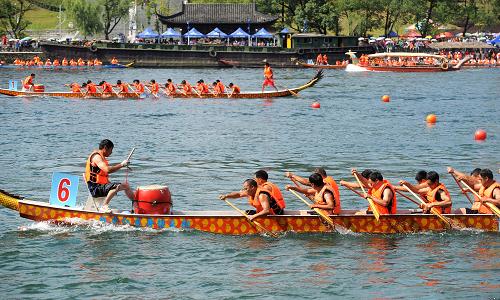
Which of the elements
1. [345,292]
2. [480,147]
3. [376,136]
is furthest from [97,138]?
[345,292]

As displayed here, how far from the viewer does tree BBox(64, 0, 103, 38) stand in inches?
4496

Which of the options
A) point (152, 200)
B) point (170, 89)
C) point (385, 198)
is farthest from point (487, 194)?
point (170, 89)

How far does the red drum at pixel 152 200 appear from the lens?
22.8m

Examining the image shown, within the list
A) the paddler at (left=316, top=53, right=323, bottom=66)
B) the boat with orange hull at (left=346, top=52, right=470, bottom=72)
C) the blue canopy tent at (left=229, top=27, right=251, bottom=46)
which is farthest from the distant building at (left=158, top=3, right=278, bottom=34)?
the boat with orange hull at (left=346, top=52, right=470, bottom=72)

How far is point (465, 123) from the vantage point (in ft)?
165

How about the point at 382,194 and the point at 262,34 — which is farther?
the point at 262,34

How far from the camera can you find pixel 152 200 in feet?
74.7

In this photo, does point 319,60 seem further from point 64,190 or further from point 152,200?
point 152,200

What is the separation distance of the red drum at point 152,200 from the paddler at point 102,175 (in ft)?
1.61

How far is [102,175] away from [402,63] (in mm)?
76815

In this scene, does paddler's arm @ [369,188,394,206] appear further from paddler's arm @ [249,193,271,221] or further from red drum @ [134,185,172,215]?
red drum @ [134,185,172,215]

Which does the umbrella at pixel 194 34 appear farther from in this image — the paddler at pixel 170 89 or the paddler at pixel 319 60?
the paddler at pixel 170 89

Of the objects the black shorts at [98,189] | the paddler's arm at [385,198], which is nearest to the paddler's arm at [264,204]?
the paddler's arm at [385,198]

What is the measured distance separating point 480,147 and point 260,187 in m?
20.5
